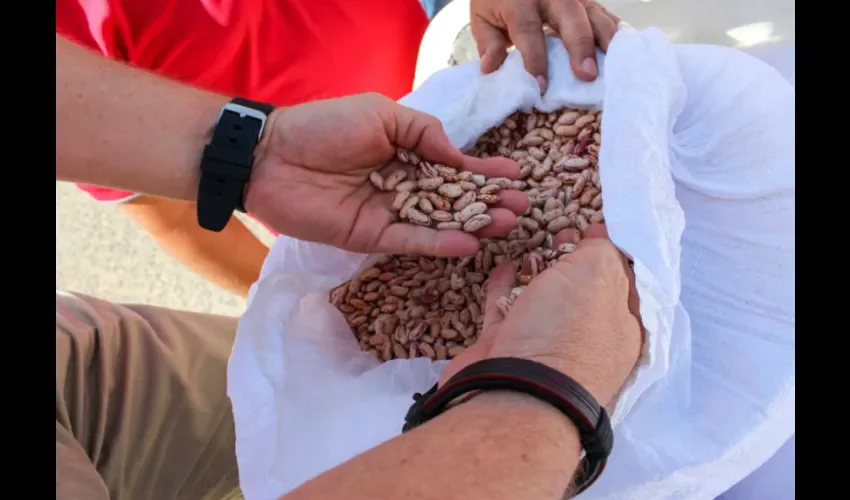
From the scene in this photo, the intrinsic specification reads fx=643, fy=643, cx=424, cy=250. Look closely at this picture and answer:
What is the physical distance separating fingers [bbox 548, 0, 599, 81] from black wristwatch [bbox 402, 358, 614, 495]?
405mm

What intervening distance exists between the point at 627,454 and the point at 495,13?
568 millimetres

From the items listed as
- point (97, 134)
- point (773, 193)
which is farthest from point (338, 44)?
point (773, 193)

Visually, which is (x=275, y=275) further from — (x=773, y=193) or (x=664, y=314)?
(x=773, y=193)

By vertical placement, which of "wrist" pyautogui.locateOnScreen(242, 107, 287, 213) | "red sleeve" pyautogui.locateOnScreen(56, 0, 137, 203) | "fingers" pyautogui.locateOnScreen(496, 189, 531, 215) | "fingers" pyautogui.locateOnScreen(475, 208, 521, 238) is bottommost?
"fingers" pyautogui.locateOnScreen(475, 208, 521, 238)

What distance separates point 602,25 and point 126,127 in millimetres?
568

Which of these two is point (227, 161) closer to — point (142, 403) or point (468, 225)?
point (468, 225)

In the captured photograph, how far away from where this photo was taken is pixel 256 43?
0.98 meters

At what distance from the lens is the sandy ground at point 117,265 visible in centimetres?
166

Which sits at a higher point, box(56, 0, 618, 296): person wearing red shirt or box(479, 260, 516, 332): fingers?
box(56, 0, 618, 296): person wearing red shirt

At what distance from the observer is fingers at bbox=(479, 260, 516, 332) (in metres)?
0.66

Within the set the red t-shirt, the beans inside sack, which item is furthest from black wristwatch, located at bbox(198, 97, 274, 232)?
the red t-shirt

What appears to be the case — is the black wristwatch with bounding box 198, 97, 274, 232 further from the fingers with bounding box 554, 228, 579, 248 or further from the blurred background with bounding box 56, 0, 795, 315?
the blurred background with bounding box 56, 0, 795, 315

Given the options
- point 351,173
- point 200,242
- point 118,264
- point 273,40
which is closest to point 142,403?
point 200,242

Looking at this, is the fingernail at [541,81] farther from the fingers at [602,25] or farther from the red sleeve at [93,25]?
the red sleeve at [93,25]
